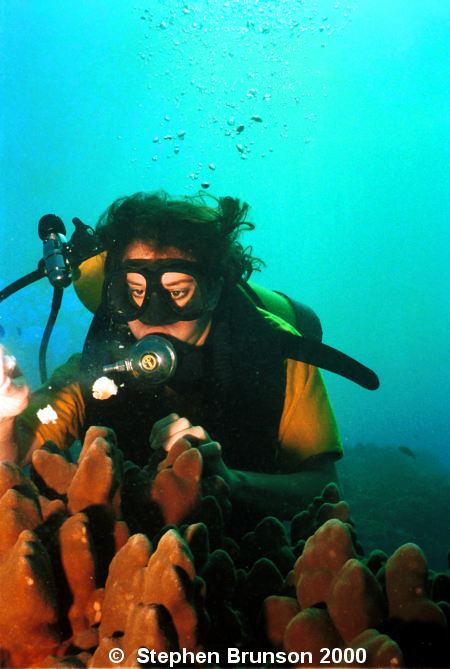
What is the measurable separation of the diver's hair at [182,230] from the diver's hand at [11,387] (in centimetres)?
206

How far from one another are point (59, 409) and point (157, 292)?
1316 mm

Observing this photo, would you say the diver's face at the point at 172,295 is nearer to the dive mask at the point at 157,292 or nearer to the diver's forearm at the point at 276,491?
the dive mask at the point at 157,292

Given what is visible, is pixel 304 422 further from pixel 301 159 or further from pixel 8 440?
pixel 301 159

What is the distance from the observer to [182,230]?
414 cm

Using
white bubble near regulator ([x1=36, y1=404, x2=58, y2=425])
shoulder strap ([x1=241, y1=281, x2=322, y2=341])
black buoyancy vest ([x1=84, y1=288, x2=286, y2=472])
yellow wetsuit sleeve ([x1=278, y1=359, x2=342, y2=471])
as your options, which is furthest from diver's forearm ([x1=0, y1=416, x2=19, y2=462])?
shoulder strap ([x1=241, y1=281, x2=322, y2=341])

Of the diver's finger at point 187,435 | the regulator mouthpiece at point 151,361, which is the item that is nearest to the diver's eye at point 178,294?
the regulator mouthpiece at point 151,361

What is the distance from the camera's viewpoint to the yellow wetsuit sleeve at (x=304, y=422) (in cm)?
382

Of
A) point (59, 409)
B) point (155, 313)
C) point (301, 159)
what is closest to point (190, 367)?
point (155, 313)

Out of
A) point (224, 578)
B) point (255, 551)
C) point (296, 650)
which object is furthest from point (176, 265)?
point (296, 650)

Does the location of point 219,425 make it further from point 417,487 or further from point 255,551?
point 417,487

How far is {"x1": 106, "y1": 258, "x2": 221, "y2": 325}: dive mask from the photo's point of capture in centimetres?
379

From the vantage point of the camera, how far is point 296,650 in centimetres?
136

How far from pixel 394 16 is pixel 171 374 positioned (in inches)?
2214

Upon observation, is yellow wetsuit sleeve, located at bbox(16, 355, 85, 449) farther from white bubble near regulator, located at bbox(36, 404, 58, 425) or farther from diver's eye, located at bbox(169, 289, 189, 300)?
diver's eye, located at bbox(169, 289, 189, 300)
